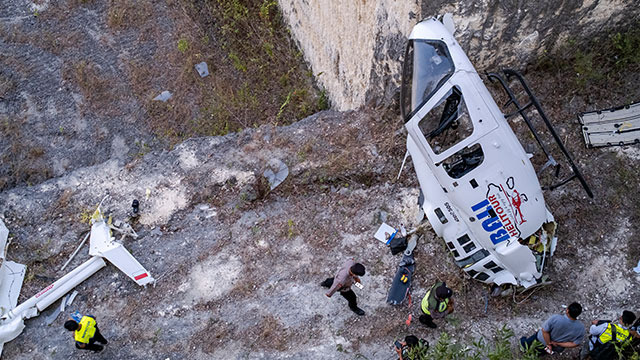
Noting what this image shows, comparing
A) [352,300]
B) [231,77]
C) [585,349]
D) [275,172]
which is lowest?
[585,349]

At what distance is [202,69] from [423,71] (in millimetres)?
7420

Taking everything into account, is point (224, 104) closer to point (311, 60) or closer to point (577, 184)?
point (311, 60)

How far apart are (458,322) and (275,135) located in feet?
16.5

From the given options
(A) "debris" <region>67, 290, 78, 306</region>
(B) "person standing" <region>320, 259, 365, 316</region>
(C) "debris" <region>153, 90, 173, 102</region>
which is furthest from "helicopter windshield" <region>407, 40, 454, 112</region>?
(C) "debris" <region>153, 90, 173, 102</region>

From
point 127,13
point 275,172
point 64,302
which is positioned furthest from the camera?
point 127,13

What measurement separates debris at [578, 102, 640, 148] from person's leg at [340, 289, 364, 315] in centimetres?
488

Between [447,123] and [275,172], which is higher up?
[447,123]

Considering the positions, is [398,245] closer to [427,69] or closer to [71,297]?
[427,69]

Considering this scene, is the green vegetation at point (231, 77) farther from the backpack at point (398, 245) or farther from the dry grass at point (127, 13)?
the backpack at point (398, 245)

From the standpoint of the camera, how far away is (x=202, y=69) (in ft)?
41.7

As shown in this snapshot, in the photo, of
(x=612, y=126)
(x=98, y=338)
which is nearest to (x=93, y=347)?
(x=98, y=338)

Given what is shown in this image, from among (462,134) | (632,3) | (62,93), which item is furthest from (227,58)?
(632,3)

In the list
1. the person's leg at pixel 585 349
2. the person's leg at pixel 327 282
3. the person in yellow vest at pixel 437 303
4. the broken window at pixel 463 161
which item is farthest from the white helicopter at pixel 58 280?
the person's leg at pixel 585 349

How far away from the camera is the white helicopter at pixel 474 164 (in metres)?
6.55
